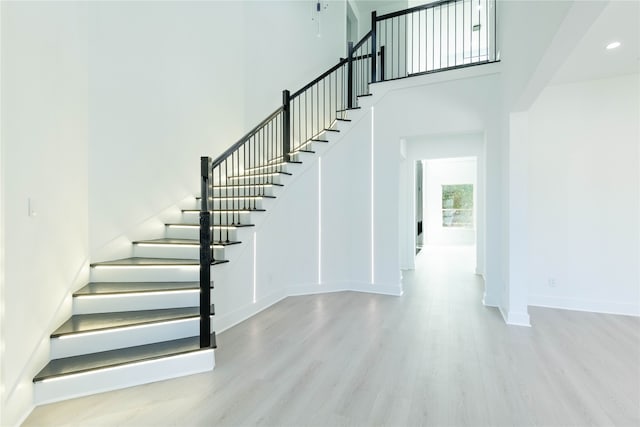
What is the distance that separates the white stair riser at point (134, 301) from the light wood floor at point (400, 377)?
0.60m

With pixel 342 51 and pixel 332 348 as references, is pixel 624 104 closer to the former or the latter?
pixel 332 348

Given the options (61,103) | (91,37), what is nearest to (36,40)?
(61,103)

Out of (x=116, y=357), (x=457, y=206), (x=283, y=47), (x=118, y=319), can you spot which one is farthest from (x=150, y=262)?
(x=457, y=206)

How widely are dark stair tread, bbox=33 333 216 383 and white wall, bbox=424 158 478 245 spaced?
10.7 metres

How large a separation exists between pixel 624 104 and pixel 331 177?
153 inches

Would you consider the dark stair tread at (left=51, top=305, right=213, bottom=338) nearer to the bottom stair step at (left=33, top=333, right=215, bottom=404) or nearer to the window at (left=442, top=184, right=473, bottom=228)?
the bottom stair step at (left=33, top=333, right=215, bottom=404)

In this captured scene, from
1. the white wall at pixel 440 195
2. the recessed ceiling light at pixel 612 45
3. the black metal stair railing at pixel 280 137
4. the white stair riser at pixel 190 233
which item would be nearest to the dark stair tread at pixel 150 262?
the black metal stair railing at pixel 280 137

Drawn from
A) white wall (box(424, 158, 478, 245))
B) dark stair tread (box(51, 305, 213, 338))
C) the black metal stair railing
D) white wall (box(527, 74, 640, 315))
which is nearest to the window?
white wall (box(424, 158, 478, 245))

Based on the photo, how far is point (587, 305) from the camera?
13.4 ft

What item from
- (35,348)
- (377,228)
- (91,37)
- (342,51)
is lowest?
(35,348)

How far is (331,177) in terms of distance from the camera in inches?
201

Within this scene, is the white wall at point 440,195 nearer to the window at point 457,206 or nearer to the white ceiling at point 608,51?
the window at point 457,206

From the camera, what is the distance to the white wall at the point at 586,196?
3951 mm

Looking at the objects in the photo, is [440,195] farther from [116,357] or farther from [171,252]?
[116,357]
